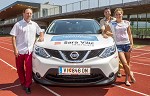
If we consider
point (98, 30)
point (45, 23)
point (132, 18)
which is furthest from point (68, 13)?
point (98, 30)

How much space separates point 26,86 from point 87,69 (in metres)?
1.46

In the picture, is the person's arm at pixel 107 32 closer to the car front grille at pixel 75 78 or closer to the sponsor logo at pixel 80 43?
the sponsor logo at pixel 80 43

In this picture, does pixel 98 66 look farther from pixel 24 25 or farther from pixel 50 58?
pixel 24 25

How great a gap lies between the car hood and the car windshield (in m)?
0.71

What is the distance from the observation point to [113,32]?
6633 mm

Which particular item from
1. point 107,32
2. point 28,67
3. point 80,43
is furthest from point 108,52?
point 28,67

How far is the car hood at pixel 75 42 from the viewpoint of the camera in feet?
17.6

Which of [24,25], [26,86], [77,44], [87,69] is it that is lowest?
[26,86]

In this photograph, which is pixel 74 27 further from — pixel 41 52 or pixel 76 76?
pixel 76 76

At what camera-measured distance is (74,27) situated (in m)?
6.96

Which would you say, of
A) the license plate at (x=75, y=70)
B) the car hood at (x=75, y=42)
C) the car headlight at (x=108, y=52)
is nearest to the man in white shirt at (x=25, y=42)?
the car hood at (x=75, y=42)

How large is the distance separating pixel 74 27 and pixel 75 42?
1.52 meters

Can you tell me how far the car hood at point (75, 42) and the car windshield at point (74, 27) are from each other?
71 centimetres

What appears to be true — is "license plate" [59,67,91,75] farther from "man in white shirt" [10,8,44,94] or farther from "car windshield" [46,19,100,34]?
"car windshield" [46,19,100,34]
